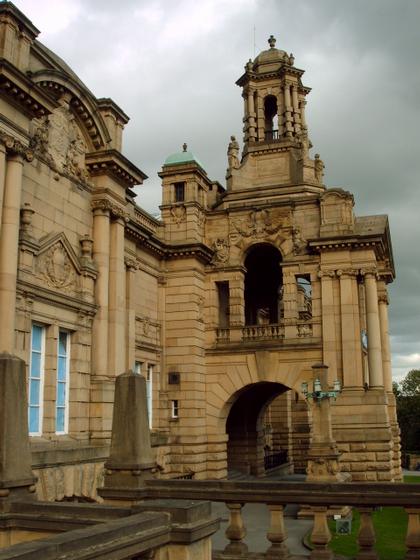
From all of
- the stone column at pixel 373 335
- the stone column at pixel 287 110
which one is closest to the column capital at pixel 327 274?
the stone column at pixel 373 335

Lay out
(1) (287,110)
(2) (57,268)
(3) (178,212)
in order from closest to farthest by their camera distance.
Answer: (2) (57,268) < (3) (178,212) < (1) (287,110)

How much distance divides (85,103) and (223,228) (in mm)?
13141

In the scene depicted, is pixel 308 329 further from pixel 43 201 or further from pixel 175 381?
pixel 43 201

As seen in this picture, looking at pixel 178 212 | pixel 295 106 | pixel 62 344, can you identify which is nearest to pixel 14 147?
pixel 62 344

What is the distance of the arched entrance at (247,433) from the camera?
36.6m

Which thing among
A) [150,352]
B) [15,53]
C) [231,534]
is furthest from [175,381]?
[231,534]

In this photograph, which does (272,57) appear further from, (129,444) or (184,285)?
(129,444)

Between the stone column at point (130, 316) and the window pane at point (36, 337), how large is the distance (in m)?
5.27

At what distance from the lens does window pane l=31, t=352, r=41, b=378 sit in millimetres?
18745

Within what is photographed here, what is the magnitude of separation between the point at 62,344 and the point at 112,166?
247 inches

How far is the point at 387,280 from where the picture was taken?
39312mm

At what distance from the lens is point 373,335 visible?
1222 inches

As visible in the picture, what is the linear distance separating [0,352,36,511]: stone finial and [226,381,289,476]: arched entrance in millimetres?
27701

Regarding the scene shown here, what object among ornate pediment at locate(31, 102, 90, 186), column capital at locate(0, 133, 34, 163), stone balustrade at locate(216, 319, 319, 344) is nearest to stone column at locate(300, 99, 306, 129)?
stone balustrade at locate(216, 319, 319, 344)
